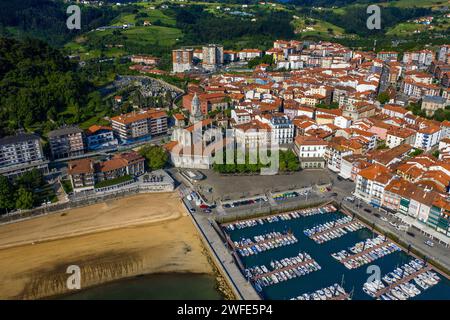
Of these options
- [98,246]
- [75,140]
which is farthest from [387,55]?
[98,246]

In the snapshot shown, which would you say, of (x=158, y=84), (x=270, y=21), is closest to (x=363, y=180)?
(x=158, y=84)

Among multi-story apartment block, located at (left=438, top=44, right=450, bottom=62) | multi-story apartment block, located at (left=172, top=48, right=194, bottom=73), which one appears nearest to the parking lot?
multi-story apartment block, located at (left=172, top=48, right=194, bottom=73)

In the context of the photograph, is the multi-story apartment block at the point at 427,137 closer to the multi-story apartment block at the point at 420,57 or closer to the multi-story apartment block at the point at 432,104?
the multi-story apartment block at the point at 432,104

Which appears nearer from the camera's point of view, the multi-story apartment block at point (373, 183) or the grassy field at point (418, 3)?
the multi-story apartment block at point (373, 183)

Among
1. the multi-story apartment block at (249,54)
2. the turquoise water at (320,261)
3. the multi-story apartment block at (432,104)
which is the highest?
the multi-story apartment block at (249,54)

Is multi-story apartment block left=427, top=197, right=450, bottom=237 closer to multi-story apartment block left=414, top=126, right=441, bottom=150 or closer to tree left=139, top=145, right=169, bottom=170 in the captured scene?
multi-story apartment block left=414, top=126, right=441, bottom=150

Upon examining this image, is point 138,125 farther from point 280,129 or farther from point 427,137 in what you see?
point 427,137

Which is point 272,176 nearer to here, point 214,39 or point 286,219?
point 286,219

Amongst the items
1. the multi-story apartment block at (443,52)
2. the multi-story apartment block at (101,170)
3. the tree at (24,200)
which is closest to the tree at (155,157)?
the multi-story apartment block at (101,170)
